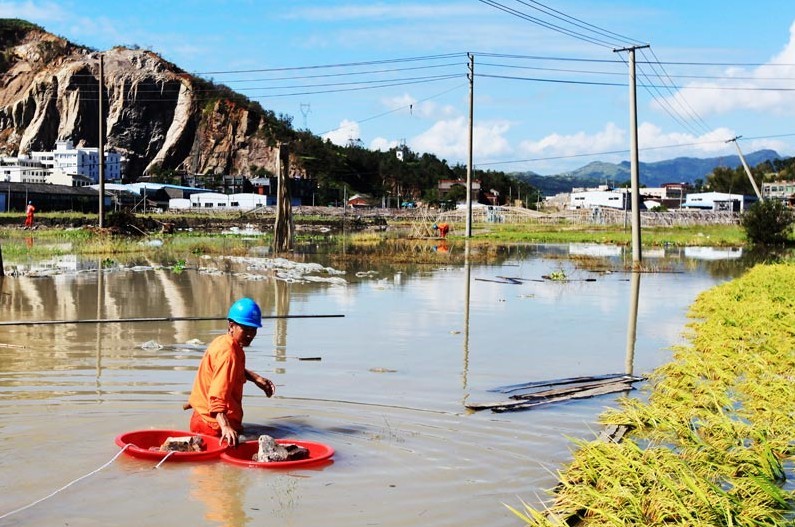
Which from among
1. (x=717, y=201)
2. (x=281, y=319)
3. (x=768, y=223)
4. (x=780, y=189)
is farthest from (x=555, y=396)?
(x=780, y=189)

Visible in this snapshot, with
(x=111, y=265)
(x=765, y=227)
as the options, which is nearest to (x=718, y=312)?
(x=111, y=265)

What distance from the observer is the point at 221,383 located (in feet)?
22.3

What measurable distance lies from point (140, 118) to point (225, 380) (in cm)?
12967

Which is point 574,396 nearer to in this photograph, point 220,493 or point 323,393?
point 323,393

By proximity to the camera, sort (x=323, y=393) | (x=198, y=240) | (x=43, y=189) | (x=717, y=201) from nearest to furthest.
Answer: (x=323, y=393) < (x=198, y=240) < (x=43, y=189) < (x=717, y=201)

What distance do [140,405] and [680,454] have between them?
4.75 m

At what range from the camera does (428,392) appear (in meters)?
9.41

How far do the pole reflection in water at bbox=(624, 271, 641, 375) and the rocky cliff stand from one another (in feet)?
342

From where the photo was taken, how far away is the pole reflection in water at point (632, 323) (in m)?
11.5

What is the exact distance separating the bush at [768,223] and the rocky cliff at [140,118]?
8610 centimetres

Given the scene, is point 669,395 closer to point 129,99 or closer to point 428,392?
point 428,392

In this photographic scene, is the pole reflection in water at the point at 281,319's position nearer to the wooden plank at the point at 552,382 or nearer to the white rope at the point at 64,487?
the wooden plank at the point at 552,382

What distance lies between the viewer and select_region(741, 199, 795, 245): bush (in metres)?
43.8

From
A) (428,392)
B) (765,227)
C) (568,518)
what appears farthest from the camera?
(765,227)
